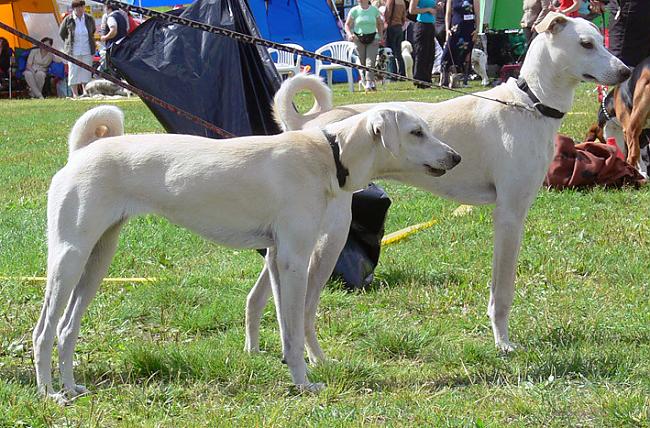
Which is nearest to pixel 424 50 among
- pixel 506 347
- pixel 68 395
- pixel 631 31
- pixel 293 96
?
pixel 631 31

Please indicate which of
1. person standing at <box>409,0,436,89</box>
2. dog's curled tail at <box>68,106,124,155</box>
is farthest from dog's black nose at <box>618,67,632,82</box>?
person standing at <box>409,0,436,89</box>

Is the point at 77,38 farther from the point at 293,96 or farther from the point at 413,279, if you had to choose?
the point at 293,96

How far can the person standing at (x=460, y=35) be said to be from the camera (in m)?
21.2

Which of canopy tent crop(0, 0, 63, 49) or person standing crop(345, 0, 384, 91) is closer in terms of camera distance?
person standing crop(345, 0, 384, 91)

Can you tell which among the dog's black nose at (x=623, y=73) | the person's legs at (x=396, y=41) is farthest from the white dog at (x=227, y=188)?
the person's legs at (x=396, y=41)

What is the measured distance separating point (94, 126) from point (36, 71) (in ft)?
70.7

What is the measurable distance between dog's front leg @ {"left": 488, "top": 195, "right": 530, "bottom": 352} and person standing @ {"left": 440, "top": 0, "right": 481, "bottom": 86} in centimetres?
1675

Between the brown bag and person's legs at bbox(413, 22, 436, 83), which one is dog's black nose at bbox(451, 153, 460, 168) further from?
person's legs at bbox(413, 22, 436, 83)

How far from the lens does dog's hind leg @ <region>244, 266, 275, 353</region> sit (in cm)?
453

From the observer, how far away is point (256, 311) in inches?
179

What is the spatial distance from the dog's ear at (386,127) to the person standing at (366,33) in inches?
686

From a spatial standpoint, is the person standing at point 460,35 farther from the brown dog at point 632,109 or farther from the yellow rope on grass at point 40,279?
the yellow rope on grass at point 40,279

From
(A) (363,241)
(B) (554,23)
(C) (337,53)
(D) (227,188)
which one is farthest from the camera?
(C) (337,53)

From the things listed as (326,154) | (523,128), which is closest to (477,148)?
(523,128)
